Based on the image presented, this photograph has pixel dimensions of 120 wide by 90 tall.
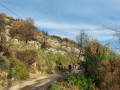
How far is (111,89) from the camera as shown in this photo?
442 inches

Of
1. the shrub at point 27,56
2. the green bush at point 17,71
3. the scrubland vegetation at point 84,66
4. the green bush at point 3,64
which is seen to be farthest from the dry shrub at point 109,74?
the green bush at point 3,64

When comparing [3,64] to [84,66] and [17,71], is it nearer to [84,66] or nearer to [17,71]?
[17,71]

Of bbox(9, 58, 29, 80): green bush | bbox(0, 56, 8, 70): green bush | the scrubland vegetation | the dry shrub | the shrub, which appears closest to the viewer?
bbox(0, 56, 8, 70): green bush

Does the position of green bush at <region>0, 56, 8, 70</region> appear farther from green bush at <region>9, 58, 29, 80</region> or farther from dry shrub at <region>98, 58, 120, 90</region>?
dry shrub at <region>98, 58, 120, 90</region>

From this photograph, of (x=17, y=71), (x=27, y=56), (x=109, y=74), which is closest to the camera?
(x=109, y=74)

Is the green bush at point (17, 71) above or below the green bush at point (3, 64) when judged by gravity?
below

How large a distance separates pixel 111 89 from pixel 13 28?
25.6 m

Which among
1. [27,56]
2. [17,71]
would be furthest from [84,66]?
[17,71]

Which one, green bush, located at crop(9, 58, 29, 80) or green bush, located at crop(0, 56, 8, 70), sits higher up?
green bush, located at crop(0, 56, 8, 70)

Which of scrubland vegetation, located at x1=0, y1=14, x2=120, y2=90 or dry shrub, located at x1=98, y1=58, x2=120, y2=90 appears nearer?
scrubland vegetation, located at x1=0, y1=14, x2=120, y2=90

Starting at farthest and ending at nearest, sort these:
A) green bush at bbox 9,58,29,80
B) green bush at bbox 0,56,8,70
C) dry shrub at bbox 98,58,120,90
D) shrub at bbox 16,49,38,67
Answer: shrub at bbox 16,49,38,67
green bush at bbox 9,58,29,80
dry shrub at bbox 98,58,120,90
green bush at bbox 0,56,8,70

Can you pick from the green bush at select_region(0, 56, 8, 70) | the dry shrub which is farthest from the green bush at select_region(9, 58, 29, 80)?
the dry shrub

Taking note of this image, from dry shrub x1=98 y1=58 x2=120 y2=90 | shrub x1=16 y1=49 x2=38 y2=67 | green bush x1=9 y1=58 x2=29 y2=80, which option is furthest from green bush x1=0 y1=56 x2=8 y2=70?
dry shrub x1=98 y1=58 x2=120 y2=90

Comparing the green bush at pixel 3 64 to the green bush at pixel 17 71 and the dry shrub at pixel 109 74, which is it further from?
the dry shrub at pixel 109 74
